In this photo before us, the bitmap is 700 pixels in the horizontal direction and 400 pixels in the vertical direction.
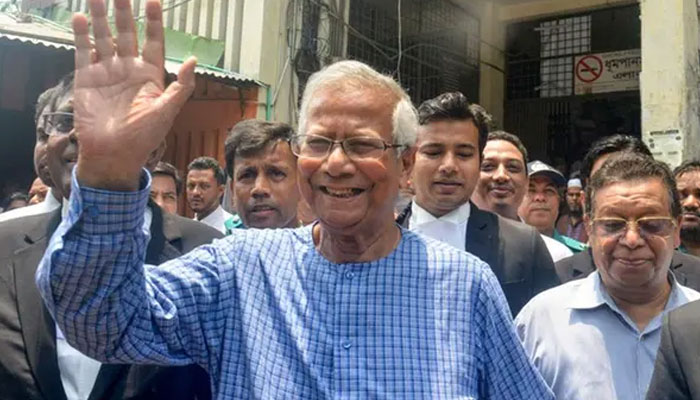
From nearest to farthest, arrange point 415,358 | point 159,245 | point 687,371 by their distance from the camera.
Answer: point 415,358
point 687,371
point 159,245

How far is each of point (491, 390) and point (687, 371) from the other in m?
0.53

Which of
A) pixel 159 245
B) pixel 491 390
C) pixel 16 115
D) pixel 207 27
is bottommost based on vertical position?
pixel 491 390

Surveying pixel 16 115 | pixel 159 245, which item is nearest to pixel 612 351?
pixel 159 245

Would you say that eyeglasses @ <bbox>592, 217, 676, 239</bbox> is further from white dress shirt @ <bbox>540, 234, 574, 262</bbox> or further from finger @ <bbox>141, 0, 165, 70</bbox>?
finger @ <bbox>141, 0, 165, 70</bbox>

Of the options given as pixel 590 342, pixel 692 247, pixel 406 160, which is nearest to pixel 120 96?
pixel 406 160

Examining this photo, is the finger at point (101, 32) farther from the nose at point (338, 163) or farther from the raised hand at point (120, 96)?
the nose at point (338, 163)

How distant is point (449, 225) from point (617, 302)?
80 cm

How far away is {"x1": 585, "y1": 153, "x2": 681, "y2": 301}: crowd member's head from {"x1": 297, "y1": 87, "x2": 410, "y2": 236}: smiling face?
0.95 metres

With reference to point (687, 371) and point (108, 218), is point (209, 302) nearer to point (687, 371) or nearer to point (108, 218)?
point (108, 218)

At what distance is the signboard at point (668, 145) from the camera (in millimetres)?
5473

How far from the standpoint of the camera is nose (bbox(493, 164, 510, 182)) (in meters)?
3.51

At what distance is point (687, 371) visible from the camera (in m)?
1.67

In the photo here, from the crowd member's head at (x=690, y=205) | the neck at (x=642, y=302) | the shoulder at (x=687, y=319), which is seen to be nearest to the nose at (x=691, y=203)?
the crowd member's head at (x=690, y=205)

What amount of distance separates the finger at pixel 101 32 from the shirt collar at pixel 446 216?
1788 millimetres
